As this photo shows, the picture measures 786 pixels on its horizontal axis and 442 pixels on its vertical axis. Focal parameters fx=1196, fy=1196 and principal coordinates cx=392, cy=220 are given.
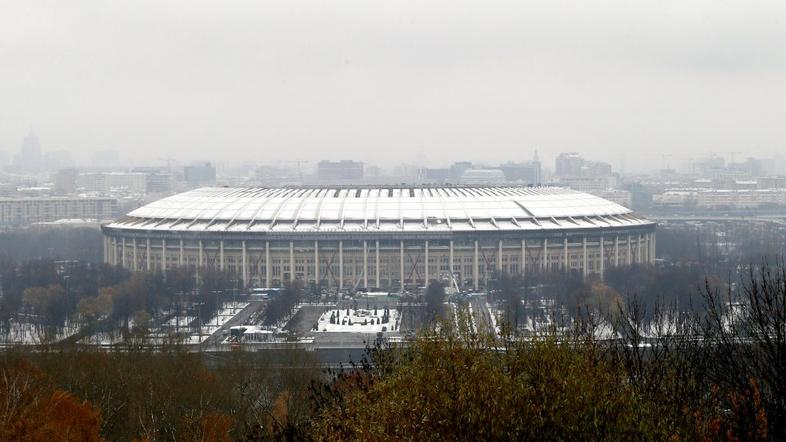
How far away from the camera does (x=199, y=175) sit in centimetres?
18075

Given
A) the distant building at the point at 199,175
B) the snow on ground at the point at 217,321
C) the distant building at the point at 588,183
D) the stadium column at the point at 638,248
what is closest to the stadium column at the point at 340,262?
the snow on ground at the point at 217,321

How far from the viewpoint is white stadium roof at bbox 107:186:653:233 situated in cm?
5376

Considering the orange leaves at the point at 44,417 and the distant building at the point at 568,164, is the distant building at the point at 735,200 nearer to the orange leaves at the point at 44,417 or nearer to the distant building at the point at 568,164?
the distant building at the point at 568,164

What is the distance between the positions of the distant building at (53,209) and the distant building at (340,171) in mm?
51412

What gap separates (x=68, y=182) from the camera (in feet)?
518

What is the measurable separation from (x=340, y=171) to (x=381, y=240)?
11306 centimetres

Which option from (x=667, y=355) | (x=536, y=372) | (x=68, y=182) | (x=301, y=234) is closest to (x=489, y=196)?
(x=301, y=234)

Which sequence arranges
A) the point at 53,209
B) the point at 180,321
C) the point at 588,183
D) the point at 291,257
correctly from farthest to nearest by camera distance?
1. the point at 588,183
2. the point at 53,209
3. the point at 291,257
4. the point at 180,321

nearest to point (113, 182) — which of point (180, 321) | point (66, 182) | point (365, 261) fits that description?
point (66, 182)

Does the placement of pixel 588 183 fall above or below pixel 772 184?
above

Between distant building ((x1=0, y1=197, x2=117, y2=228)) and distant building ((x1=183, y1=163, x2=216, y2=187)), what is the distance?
5604 centimetres

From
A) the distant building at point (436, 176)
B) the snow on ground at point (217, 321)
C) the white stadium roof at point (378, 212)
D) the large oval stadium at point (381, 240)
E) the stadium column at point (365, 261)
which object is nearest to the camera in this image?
the snow on ground at point (217, 321)

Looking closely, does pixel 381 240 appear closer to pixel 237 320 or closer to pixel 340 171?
pixel 237 320

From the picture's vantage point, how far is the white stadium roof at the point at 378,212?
176 ft
